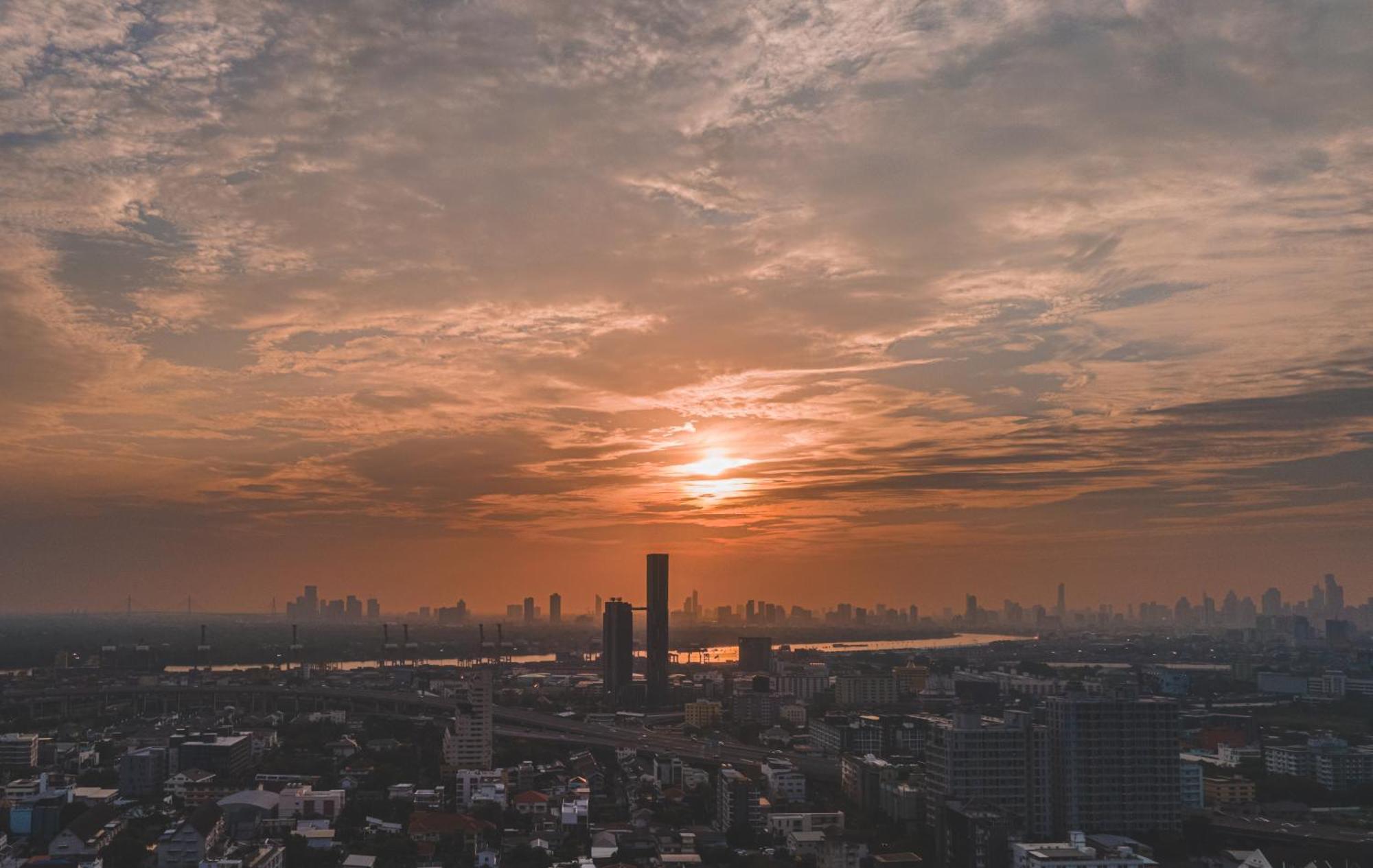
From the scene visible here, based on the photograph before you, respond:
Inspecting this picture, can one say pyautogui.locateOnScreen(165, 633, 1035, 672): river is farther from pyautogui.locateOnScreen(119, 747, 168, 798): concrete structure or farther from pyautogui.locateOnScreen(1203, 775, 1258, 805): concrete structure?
pyautogui.locateOnScreen(1203, 775, 1258, 805): concrete structure

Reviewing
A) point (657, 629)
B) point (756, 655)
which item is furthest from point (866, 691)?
point (756, 655)

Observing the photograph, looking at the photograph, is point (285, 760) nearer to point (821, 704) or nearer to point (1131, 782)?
point (1131, 782)

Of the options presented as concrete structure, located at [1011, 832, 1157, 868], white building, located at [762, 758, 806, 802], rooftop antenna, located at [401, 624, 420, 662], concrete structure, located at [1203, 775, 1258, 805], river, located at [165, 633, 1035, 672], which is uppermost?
concrete structure, located at [1011, 832, 1157, 868]

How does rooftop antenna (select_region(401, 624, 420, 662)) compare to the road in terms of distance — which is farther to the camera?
rooftop antenna (select_region(401, 624, 420, 662))

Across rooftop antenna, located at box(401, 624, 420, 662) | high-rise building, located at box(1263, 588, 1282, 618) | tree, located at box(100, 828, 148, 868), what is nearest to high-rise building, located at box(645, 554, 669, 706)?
rooftop antenna, located at box(401, 624, 420, 662)

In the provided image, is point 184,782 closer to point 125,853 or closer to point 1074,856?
point 125,853

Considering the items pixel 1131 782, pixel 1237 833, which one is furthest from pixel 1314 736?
pixel 1131 782
